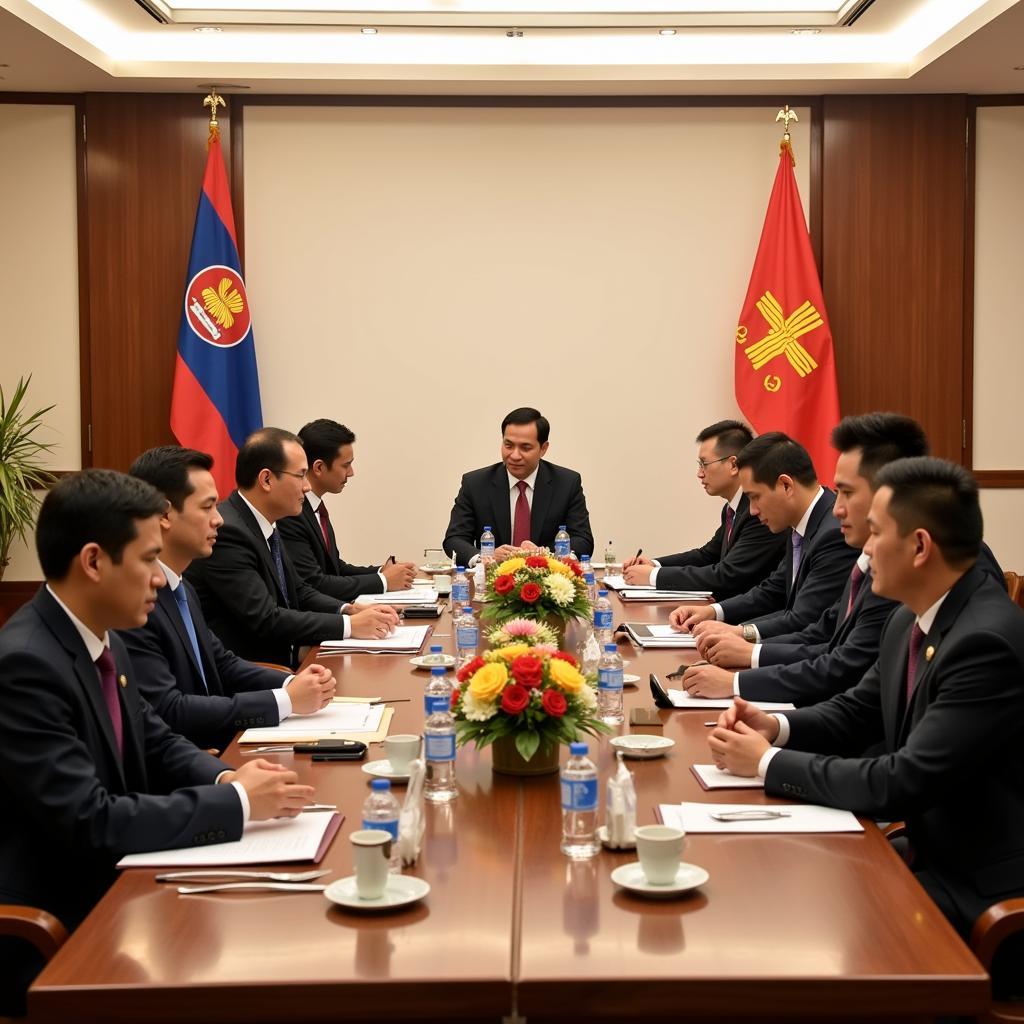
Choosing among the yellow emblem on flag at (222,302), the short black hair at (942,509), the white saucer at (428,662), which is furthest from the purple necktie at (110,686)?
the yellow emblem on flag at (222,302)

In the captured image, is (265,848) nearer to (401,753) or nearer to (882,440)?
(401,753)

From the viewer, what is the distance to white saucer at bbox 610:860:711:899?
2.08 m

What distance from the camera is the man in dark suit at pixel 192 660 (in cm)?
338

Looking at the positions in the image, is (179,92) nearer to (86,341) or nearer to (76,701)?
(86,341)

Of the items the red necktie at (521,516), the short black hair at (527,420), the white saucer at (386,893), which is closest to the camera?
the white saucer at (386,893)

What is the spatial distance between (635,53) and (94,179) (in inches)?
126

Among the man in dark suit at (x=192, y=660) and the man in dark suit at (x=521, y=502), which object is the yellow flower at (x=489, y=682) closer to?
the man in dark suit at (x=192, y=660)

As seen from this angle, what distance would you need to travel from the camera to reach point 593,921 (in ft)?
6.54

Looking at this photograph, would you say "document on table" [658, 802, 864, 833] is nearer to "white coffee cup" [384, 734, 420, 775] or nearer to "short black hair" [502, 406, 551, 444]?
"white coffee cup" [384, 734, 420, 775]

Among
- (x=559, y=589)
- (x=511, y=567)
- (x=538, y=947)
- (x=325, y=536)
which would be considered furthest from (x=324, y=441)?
(x=538, y=947)

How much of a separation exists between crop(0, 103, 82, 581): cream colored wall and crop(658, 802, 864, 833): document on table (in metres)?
5.98

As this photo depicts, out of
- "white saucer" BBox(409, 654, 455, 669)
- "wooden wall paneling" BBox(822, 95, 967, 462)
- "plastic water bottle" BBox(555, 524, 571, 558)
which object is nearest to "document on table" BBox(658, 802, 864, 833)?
"white saucer" BBox(409, 654, 455, 669)

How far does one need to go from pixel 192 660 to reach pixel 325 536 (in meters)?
2.76

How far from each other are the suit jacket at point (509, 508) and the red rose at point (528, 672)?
4.19 m
